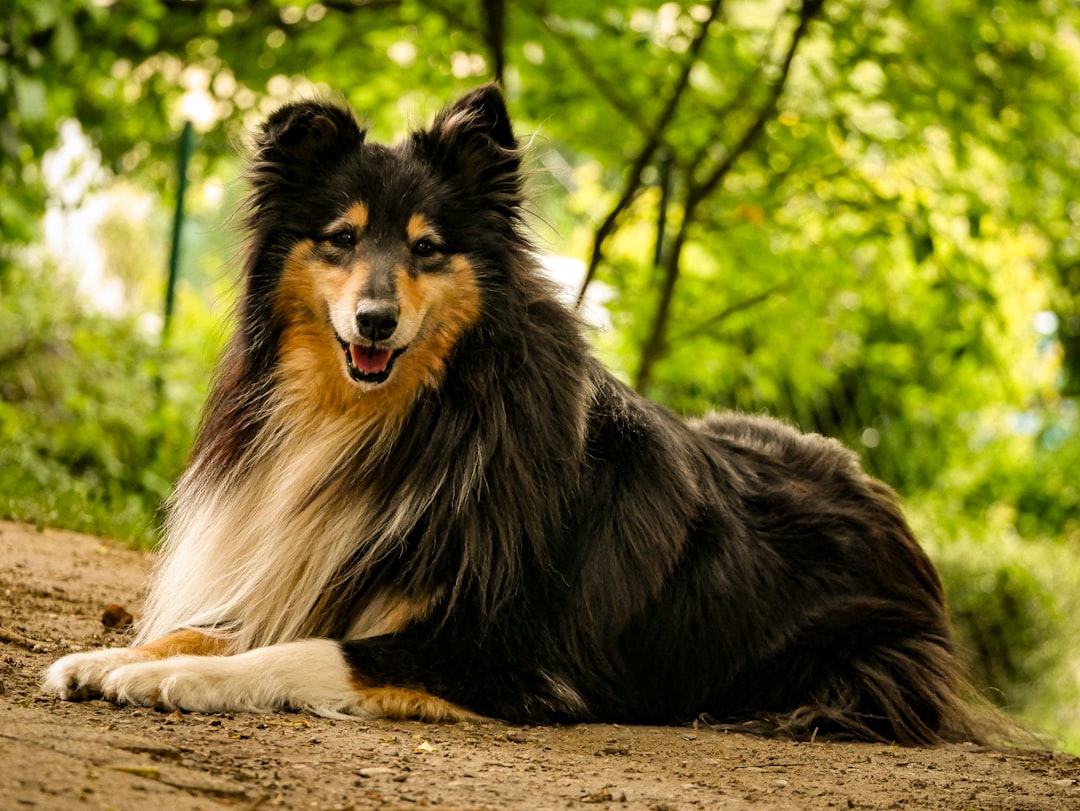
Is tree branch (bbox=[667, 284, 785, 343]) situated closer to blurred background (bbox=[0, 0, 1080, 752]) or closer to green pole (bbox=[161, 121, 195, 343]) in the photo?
blurred background (bbox=[0, 0, 1080, 752])

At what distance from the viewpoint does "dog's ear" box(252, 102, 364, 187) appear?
3.82 m

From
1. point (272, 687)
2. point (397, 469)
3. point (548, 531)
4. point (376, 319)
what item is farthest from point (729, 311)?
point (272, 687)

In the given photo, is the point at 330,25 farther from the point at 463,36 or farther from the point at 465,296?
the point at 465,296

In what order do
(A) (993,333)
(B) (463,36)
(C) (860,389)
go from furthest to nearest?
(C) (860,389)
(A) (993,333)
(B) (463,36)

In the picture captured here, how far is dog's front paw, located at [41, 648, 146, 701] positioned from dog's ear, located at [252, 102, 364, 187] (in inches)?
62.6

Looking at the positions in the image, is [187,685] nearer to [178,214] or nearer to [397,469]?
[397,469]

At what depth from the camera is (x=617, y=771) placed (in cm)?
311

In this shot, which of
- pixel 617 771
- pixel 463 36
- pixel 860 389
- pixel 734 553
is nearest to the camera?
pixel 617 771

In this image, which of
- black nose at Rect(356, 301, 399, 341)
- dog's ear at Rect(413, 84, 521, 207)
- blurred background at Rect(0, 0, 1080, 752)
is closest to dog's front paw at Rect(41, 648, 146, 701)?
black nose at Rect(356, 301, 399, 341)

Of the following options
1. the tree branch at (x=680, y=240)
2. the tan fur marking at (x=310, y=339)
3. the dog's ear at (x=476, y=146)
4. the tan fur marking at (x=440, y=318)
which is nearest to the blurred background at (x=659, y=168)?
the tree branch at (x=680, y=240)

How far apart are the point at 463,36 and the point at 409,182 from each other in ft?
12.6

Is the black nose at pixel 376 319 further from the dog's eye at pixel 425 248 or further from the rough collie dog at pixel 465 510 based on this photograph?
the dog's eye at pixel 425 248

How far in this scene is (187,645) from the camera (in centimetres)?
364

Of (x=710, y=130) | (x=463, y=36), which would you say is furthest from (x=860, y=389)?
(x=463, y=36)
